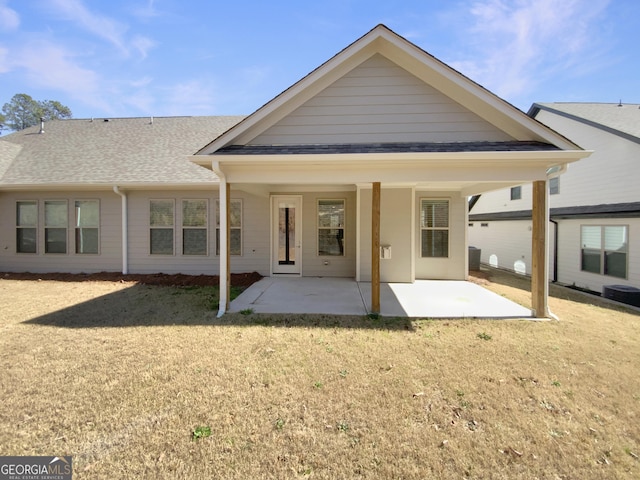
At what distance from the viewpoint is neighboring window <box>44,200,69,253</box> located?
9.83 meters

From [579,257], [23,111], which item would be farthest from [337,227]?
[23,111]

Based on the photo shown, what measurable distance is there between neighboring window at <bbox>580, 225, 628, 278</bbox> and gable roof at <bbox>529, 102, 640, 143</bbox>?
277cm

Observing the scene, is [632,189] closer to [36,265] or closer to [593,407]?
[593,407]

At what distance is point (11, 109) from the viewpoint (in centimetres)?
4494

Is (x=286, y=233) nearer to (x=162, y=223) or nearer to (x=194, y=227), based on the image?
(x=194, y=227)

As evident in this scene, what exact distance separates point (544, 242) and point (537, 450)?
174 inches

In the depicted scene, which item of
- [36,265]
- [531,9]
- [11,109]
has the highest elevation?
[11,109]

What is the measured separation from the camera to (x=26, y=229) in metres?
9.95

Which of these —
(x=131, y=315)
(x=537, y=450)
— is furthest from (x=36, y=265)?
(x=537, y=450)

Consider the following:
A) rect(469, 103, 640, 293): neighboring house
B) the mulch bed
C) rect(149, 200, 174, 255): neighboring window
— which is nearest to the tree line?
the mulch bed

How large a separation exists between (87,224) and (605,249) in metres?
17.2

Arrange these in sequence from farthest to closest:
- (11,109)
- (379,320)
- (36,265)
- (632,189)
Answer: (11,109) → (36,265) → (632,189) → (379,320)

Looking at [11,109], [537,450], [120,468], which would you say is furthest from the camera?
[11,109]

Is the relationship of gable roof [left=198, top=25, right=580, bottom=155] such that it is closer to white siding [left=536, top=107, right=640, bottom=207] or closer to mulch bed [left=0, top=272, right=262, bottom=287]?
mulch bed [left=0, top=272, right=262, bottom=287]
